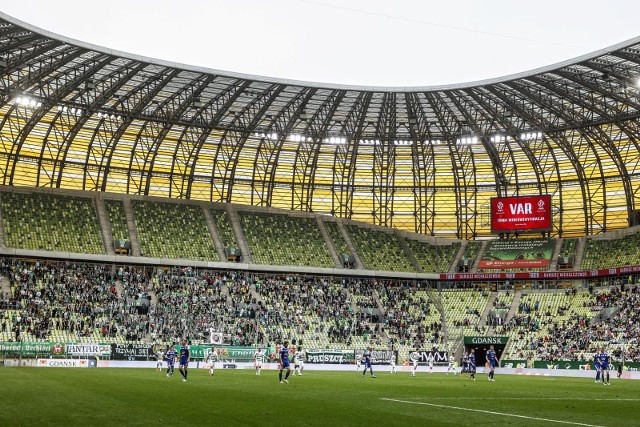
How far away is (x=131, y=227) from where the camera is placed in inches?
3243

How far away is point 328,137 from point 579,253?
3150 centimetres

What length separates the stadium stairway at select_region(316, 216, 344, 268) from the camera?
88800mm

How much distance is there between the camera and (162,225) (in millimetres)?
83812

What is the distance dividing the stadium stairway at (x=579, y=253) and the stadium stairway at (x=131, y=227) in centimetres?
4625

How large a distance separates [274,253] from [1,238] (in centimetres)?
2756

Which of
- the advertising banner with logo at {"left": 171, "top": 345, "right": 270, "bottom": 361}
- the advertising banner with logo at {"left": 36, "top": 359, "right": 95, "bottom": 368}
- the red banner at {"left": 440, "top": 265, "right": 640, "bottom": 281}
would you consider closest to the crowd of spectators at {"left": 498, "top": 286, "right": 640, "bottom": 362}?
the red banner at {"left": 440, "top": 265, "right": 640, "bottom": 281}

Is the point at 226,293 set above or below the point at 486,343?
above

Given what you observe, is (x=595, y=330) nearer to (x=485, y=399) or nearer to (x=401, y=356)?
(x=401, y=356)

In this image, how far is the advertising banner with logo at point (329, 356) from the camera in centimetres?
6831

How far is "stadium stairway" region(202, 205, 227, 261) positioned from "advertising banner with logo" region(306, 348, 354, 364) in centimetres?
1881

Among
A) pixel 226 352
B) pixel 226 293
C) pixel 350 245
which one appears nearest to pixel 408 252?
pixel 350 245

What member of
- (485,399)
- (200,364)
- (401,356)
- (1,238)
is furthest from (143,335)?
(485,399)

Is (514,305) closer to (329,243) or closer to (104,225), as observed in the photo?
(329,243)

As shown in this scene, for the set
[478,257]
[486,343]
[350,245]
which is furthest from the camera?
[478,257]
